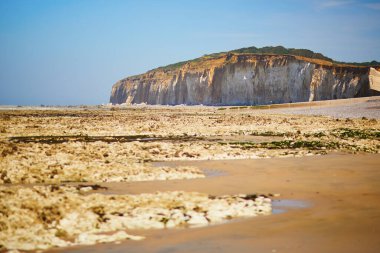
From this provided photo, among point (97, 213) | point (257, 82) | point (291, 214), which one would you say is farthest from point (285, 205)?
point (257, 82)

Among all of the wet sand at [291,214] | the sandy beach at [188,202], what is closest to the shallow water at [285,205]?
the sandy beach at [188,202]

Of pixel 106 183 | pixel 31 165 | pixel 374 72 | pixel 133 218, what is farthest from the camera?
pixel 374 72

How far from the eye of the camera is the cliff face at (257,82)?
75.8 m

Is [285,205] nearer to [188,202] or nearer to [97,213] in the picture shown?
[188,202]

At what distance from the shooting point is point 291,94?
8775 centimetres

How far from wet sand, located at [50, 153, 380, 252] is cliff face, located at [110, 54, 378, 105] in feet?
209

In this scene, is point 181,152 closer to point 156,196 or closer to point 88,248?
point 156,196

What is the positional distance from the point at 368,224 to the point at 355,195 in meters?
2.31

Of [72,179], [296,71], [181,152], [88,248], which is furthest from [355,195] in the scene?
[296,71]

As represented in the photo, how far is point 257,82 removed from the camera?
9575cm

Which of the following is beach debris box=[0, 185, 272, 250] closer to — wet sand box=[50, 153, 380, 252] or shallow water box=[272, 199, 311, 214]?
shallow water box=[272, 199, 311, 214]

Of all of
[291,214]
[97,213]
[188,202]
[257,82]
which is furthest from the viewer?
[257,82]

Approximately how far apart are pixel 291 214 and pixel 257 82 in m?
90.1

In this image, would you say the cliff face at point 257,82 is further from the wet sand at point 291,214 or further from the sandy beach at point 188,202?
the wet sand at point 291,214
